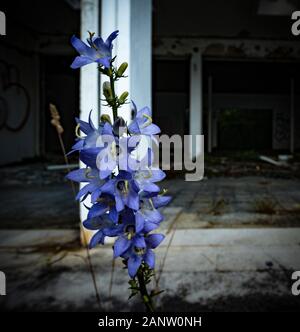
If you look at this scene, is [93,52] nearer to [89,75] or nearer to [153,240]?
[153,240]

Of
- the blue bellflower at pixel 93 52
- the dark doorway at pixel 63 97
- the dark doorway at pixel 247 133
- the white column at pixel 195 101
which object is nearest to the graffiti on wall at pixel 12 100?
the dark doorway at pixel 63 97

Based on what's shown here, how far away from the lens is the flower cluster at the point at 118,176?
2.11ft

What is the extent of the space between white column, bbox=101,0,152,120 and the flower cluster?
151cm

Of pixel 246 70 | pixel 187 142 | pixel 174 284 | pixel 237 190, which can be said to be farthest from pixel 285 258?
pixel 246 70

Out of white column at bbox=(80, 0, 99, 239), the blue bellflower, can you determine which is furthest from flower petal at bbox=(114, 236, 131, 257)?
white column at bbox=(80, 0, 99, 239)

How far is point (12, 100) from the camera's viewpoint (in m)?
9.05

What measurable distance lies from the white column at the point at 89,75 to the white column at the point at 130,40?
5 centimetres

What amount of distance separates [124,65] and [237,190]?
14.5 ft

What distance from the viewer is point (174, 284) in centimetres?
168

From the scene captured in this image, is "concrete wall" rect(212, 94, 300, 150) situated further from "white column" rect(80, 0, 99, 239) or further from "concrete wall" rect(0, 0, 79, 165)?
"white column" rect(80, 0, 99, 239)

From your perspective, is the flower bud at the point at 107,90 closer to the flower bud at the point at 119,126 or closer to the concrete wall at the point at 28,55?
the flower bud at the point at 119,126

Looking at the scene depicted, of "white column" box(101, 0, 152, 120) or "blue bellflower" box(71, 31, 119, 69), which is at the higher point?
"white column" box(101, 0, 152, 120)

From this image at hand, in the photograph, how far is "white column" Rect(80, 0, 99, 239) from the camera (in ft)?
7.62

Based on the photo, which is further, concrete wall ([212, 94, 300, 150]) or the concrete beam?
concrete wall ([212, 94, 300, 150])
